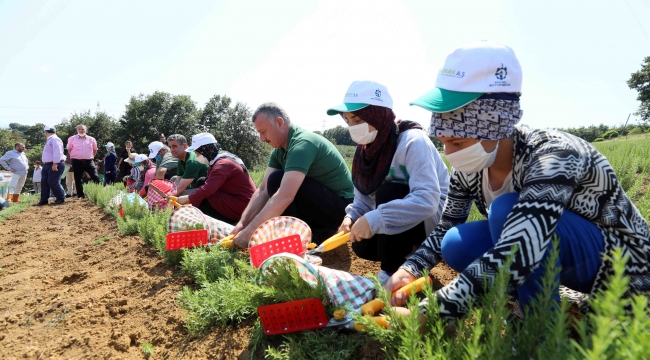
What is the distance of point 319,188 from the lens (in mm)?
3240

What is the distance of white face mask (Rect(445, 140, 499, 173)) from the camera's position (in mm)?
1536

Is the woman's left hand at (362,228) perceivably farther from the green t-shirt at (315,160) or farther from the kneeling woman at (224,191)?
the kneeling woman at (224,191)

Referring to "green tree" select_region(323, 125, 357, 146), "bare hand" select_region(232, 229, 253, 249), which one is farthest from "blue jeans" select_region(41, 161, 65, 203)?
"green tree" select_region(323, 125, 357, 146)

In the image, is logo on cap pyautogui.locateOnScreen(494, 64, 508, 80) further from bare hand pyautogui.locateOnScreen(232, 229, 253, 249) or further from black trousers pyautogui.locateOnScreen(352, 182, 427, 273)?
bare hand pyautogui.locateOnScreen(232, 229, 253, 249)

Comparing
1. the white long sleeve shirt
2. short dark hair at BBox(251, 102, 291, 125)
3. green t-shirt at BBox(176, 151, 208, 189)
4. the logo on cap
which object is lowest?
the white long sleeve shirt

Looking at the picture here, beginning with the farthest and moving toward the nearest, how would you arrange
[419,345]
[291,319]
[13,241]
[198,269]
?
[13,241] → [198,269] → [291,319] → [419,345]

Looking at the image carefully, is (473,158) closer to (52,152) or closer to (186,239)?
(186,239)

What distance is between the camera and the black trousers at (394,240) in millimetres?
2348

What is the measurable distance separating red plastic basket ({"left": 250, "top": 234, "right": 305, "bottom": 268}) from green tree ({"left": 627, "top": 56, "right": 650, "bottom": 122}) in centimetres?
4128

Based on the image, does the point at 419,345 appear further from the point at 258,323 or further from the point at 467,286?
the point at 258,323

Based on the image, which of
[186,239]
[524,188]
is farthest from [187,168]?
[524,188]

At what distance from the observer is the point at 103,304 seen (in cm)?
262

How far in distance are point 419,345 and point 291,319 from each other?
0.65 m

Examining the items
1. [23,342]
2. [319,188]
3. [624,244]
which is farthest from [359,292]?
[23,342]
